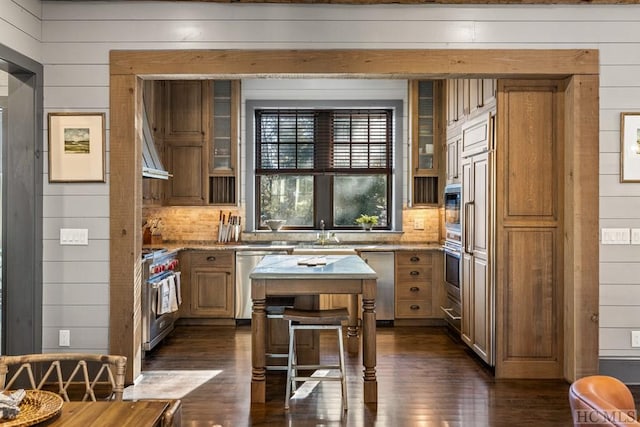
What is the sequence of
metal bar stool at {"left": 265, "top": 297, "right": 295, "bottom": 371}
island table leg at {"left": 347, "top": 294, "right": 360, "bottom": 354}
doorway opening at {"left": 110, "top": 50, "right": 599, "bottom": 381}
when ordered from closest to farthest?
doorway opening at {"left": 110, "top": 50, "right": 599, "bottom": 381}, metal bar stool at {"left": 265, "top": 297, "right": 295, "bottom": 371}, island table leg at {"left": 347, "top": 294, "right": 360, "bottom": 354}

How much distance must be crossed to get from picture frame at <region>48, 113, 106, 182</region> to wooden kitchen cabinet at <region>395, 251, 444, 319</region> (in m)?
3.50

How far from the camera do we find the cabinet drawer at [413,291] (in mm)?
6102

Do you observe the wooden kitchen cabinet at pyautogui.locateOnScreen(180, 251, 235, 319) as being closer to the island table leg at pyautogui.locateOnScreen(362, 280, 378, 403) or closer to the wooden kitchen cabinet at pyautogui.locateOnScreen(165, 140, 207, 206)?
the wooden kitchen cabinet at pyautogui.locateOnScreen(165, 140, 207, 206)

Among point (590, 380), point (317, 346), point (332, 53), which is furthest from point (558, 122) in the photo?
point (590, 380)

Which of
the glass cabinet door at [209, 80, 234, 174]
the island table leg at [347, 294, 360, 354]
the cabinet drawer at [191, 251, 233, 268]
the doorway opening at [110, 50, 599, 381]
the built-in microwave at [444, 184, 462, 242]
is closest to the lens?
the doorway opening at [110, 50, 599, 381]

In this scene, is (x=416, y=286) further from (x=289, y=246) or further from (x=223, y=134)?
(x=223, y=134)

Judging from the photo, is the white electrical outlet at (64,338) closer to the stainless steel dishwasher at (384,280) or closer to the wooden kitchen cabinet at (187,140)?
the wooden kitchen cabinet at (187,140)

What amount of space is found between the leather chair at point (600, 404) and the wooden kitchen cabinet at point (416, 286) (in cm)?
458

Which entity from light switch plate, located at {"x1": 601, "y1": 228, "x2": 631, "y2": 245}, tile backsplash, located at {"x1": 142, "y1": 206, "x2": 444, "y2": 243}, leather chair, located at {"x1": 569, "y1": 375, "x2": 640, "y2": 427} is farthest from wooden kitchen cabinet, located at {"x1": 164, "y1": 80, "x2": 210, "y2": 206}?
leather chair, located at {"x1": 569, "y1": 375, "x2": 640, "y2": 427}

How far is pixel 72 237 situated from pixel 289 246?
2860mm

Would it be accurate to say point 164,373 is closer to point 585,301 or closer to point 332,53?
point 332,53

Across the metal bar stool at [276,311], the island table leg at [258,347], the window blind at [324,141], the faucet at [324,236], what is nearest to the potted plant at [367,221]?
the faucet at [324,236]

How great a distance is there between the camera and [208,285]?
19.9 feet

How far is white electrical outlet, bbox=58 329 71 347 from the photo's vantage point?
3914mm
